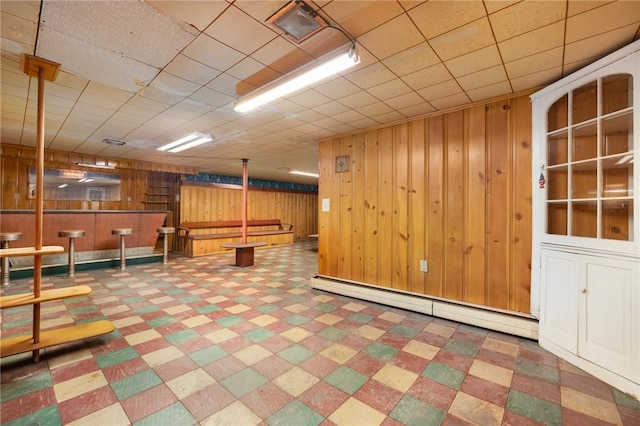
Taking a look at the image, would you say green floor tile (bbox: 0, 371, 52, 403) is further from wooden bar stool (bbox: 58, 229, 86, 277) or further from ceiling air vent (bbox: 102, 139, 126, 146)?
ceiling air vent (bbox: 102, 139, 126, 146)

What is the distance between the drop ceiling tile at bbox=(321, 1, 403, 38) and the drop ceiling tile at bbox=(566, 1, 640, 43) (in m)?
1.26

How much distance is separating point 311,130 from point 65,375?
3.97 m

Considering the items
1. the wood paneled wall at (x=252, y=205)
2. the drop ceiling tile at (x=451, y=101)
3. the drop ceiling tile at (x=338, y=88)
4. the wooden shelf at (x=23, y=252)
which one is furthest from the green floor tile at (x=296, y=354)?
the wood paneled wall at (x=252, y=205)

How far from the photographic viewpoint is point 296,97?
3.24 meters

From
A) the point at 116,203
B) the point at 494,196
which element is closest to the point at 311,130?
the point at 494,196

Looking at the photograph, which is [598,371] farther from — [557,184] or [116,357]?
[116,357]

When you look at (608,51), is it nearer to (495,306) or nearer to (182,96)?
(495,306)

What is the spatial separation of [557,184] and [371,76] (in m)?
2.18

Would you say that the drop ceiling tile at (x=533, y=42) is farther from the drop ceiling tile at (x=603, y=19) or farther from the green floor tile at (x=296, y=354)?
the green floor tile at (x=296, y=354)

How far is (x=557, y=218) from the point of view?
111 inches

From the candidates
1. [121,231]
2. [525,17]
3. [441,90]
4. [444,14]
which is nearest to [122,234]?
[121,231]

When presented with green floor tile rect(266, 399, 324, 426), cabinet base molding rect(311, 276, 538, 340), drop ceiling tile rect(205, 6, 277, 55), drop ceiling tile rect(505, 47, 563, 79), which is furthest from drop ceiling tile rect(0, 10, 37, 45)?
cabinet base molding rect(311, 276, 538, 340)

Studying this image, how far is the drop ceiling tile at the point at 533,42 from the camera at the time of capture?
204 centimetres

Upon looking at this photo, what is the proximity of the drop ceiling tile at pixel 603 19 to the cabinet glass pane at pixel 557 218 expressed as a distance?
4.95 ft
